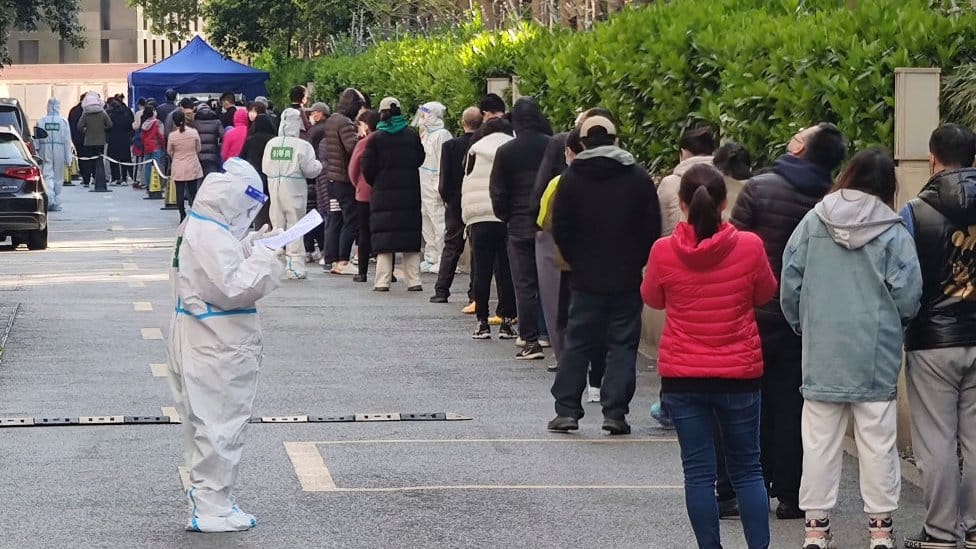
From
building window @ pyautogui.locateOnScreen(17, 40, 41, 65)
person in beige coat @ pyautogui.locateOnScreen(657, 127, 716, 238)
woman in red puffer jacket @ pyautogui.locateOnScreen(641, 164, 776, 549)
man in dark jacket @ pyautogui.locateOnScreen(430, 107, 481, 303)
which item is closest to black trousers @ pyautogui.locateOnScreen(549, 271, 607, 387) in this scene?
person in beige coat @ pyautogui.locateOnScreen(657, 127, 716, 238)

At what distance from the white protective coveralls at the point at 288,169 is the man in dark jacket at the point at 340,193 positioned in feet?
1.18

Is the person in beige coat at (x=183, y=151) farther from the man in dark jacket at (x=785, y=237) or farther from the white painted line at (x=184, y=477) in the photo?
the man in dark jacket at (x=785, y=237)

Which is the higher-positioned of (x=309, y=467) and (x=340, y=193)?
(x=340, y=193)

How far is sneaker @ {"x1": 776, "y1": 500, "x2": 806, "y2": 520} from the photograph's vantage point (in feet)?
28.5

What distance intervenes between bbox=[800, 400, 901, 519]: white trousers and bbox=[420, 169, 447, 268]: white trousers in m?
12.4

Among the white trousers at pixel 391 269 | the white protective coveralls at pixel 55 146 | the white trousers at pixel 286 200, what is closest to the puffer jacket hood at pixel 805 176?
the white trousers at pixel 391 269

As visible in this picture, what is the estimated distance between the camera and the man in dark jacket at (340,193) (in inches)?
801

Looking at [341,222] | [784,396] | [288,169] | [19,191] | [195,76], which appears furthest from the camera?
[195,76]

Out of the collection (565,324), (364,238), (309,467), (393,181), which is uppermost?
(393,181)

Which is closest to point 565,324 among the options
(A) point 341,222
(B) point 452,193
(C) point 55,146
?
(B) point 452,193

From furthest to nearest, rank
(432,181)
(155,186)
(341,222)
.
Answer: (155,186), (341,222), (432,181)

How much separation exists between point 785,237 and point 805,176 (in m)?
0.28

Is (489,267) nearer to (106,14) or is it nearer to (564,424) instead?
(564,424)

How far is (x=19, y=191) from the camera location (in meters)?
24.0
